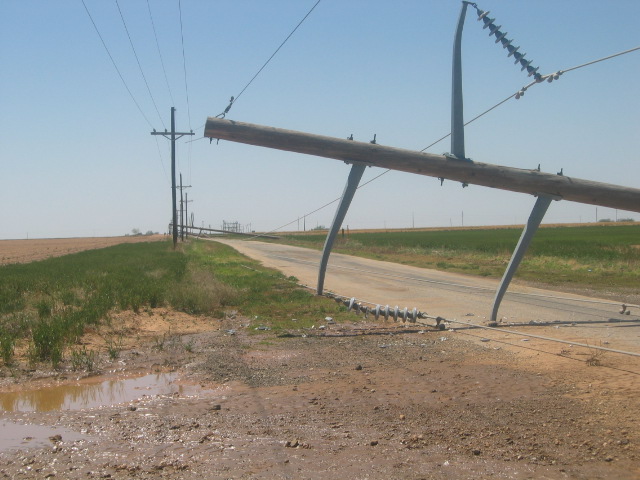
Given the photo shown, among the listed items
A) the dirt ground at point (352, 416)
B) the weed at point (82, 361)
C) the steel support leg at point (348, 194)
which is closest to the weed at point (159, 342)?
the dirt ground at point (352, 416)

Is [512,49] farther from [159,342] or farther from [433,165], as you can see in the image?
[159,342]

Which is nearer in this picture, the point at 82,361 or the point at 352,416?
the point at 352,416

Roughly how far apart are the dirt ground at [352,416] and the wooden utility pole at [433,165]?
2.82m

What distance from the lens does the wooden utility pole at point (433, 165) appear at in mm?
10758

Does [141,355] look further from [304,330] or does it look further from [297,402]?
[297,402]

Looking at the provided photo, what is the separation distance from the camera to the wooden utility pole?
35.3 ft

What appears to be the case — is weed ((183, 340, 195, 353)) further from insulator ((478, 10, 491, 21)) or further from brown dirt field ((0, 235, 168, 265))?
brown dirt field ((0, 235, 168, 265))

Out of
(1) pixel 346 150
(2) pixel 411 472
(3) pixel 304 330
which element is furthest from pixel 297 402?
(1) pixel 346 150

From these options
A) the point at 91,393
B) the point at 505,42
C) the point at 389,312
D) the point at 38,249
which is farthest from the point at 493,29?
the point at 38,249

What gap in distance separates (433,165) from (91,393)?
21.5ft

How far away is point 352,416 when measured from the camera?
6.07 meters

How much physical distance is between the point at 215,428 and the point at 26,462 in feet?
5.04

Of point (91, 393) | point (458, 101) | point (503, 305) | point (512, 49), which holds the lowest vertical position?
point (91, 393)

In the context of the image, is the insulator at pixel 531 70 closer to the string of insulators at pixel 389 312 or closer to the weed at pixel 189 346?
the string of insulators at pixel 389 312
